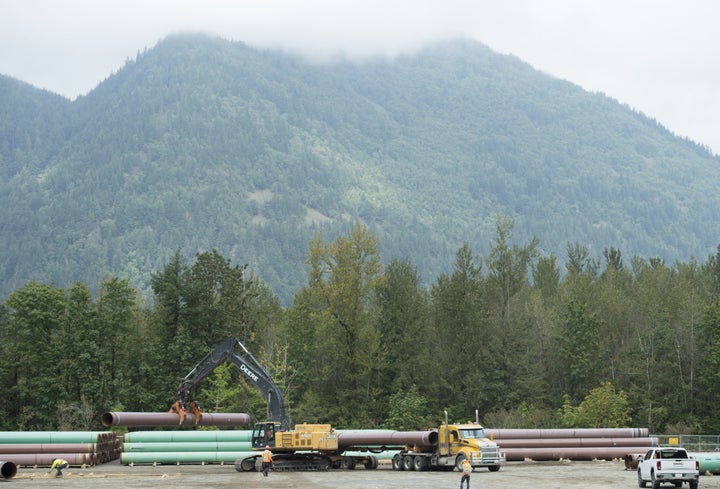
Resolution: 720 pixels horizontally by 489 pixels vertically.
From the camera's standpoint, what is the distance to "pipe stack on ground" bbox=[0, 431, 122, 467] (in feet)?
189

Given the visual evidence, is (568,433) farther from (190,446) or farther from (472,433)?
(190,446)

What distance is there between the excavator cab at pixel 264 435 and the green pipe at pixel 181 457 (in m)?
2.10

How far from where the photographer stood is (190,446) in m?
62.1

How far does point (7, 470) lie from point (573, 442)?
36065mm

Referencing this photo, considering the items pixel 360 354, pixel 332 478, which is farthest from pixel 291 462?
pixel 360 354

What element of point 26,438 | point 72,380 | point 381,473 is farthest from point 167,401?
point 381,473

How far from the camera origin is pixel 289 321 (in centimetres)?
9756

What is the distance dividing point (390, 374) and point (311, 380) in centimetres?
784

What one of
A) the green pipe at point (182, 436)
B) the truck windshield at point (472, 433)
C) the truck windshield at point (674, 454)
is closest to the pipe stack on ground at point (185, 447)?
the green pipe at point (182, 436)

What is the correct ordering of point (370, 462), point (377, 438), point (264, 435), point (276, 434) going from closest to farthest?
point (276, 434) < point (264, 435) < point (377, 438) < point (370, 462)

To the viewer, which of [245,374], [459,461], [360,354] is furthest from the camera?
[360,354]

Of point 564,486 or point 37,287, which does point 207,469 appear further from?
point 37,287

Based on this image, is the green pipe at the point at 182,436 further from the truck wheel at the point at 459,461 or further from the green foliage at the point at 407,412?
the green foliage at the point at 407,412

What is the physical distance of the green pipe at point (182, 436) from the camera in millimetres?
61375
